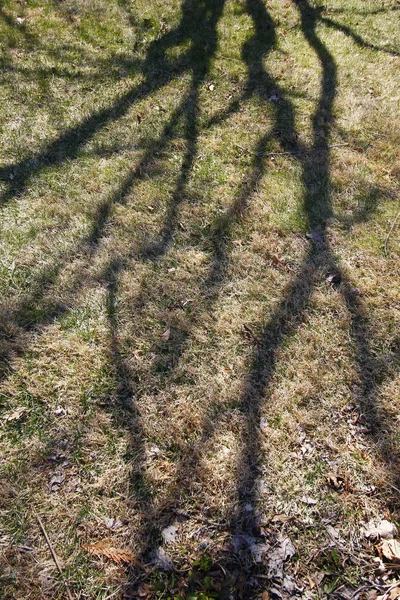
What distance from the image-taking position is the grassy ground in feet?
8.72

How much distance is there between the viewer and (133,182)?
Answer: 470 cm

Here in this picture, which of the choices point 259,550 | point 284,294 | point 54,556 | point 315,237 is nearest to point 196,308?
point 284,294

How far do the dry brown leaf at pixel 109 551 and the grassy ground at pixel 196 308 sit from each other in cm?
3

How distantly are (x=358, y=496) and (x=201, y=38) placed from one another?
6.53 metres

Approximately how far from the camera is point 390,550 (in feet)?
8.55

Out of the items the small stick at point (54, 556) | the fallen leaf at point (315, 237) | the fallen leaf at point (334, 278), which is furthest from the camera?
the fallen leaf at point (315, 237)

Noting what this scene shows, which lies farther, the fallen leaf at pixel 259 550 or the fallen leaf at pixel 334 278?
the fallen leaf at pixel 334 278

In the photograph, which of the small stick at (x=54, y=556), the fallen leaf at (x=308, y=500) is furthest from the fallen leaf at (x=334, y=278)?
the small stick at (x=54, y=556)

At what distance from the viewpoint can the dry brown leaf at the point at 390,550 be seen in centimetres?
257

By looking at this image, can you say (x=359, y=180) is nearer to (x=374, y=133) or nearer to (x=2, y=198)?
(x=374, y=133)

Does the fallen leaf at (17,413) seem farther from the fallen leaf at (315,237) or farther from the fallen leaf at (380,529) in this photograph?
the fallen leaf at (315,237)

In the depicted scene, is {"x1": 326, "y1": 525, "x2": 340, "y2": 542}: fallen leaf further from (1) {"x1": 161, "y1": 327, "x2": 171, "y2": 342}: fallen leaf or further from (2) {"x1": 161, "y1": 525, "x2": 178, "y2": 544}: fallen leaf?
(1) {"x1": 161, "y1": 327, "x2": 171, "y2": 342}: fallen leaf

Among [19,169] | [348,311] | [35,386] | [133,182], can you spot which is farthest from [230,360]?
[19,169]

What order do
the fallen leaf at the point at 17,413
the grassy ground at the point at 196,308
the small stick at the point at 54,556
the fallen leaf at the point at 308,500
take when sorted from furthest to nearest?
the fallen leaf at the point at 17,413 → the fallen leaf at the point at 308,500 → the grassy ground at the point at 196,308 → the small stick at the point at 54,556
